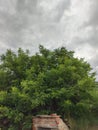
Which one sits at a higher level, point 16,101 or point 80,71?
point 80,71

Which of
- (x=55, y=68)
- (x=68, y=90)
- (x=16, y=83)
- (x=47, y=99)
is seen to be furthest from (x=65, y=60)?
(x=16, y=83)

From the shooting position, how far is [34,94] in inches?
376

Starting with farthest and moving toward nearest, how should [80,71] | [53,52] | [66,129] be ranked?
[53,52] → [80,71] → [66,129]

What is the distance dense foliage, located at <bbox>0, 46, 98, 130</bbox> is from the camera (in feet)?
31.4

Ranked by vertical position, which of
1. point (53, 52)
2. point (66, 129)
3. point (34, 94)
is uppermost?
point (53, 52)

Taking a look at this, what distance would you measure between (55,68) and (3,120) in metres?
4.45

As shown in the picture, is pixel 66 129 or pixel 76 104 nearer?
pixel 66 129

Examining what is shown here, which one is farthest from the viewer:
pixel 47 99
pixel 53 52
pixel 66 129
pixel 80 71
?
pixel 53 52

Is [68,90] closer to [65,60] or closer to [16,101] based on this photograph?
[65,60]

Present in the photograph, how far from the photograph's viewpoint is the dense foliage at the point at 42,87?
31.4 feet

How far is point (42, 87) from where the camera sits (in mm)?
9836

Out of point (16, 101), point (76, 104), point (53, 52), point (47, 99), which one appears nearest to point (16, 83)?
point (16, 101)

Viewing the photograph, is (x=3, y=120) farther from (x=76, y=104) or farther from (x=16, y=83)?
(x=76, y=104)

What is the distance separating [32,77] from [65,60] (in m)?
2.15
